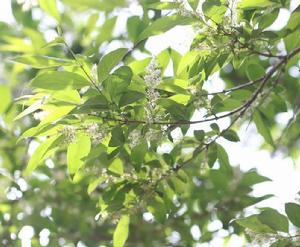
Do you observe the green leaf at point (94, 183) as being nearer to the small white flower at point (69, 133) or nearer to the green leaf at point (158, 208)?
the green leaf at point (158, 208)

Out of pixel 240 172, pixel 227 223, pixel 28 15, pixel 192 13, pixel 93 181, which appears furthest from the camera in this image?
pixel 28 15

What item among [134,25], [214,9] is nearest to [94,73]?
[214,9]

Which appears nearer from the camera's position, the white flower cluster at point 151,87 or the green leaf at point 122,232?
the white flower cluster at point 151,87

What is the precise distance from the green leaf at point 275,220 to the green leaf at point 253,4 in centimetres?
44

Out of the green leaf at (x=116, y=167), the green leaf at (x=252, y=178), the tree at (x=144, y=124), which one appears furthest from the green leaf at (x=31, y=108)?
the green leaf at (x=252, y=178)

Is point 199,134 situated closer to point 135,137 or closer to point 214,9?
point 135,137

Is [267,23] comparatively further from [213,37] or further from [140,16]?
[140,16]

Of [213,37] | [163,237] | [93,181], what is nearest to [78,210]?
[163,237]

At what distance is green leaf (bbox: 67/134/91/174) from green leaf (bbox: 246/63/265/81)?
0.48 metres

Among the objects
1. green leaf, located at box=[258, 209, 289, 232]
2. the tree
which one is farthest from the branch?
green leaf, located at box=[258, 209, 289, 232]

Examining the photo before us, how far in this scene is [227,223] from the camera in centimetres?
159

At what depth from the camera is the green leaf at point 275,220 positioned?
1.13 meters

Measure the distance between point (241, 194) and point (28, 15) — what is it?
3.39 feet

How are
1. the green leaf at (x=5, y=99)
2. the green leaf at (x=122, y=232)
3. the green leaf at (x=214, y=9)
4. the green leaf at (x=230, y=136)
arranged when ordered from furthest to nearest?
the green leaf at (x=5, y=99) → the green leaf at (x=122, y=232) → the green leaf at (x=230, y=136) → the green leaf at (x=214, y=9)
